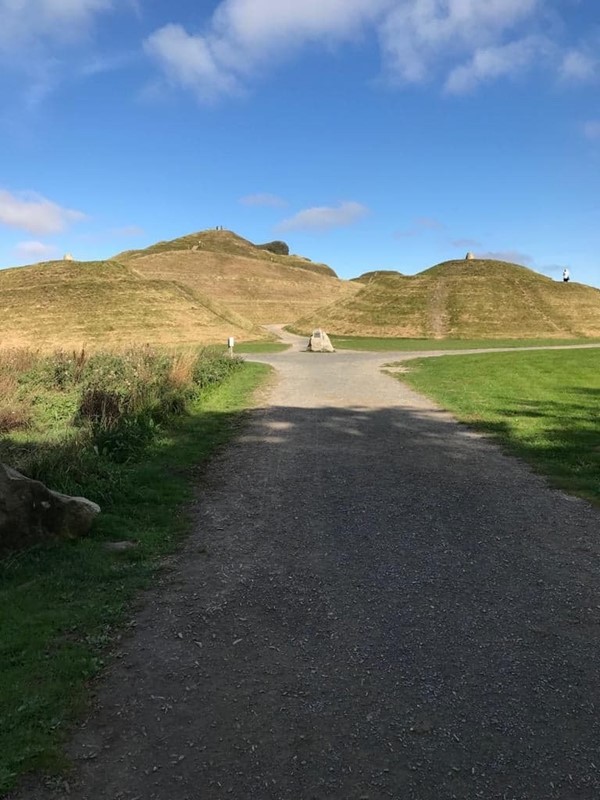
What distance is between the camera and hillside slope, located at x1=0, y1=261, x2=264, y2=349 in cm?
4850

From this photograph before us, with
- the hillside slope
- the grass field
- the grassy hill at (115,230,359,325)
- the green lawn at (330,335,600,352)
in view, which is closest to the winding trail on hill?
the grass field

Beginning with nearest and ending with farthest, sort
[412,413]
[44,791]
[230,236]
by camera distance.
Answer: [44,791], [412,413], [230,236]

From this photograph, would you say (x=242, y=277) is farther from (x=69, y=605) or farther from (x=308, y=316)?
(x=69, y=605)

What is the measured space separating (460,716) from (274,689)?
1.03 m

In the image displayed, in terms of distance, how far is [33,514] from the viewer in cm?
542

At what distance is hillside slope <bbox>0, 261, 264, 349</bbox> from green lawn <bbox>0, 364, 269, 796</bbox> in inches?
1523

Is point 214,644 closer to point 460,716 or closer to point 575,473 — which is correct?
point 460,716

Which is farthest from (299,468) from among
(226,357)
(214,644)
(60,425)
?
(226,357)

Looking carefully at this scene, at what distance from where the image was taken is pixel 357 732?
3.04 meters

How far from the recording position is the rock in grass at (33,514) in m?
5.29

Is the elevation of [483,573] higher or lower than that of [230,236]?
lower

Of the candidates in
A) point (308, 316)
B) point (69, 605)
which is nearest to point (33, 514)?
point (69, 605)

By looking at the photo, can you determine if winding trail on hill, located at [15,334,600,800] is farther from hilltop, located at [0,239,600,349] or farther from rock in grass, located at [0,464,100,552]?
hilltop, located at [0,239,600,349]

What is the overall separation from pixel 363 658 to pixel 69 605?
2169 millimetres
